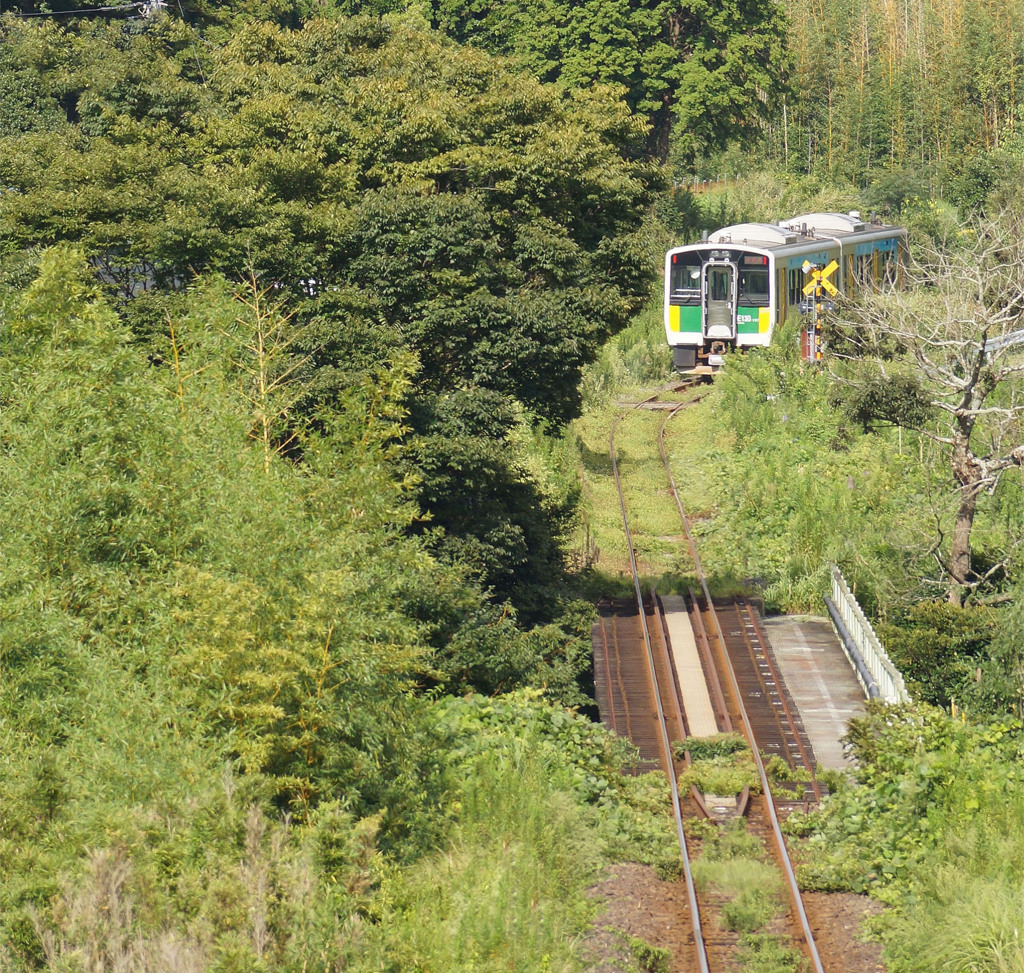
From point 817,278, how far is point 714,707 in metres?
16.5

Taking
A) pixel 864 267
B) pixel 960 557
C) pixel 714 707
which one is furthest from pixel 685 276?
pixel 714 707

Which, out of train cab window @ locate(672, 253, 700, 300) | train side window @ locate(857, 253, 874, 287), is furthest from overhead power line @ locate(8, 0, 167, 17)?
train side window @ locate(857, 253, 874, 287)

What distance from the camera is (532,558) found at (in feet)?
58.3

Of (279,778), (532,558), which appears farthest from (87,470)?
(532,558)

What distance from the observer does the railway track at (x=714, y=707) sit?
10.8 meters

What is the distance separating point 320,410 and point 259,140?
520 cm

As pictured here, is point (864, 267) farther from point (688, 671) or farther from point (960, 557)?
point (688, 671)

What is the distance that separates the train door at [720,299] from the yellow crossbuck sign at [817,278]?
1711 millimetres

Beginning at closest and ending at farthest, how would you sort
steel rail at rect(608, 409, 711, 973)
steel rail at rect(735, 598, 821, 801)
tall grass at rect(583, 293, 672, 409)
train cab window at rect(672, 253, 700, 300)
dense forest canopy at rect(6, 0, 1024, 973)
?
dense forest canopy at rect(6, 0, 1024, 973) → steel rail at rect(608, 409, 711, 973) → steel rail at rect(735, 598, 821, 801) → train cab window at rect(672, 253, 700, 300) → tall grass at rect(583, 293, 672, 409)

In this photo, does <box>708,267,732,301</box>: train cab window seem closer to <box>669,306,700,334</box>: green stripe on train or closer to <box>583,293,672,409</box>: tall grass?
<box>669,306,700,334</box>: green stripe on train

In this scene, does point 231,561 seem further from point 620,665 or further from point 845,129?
point 845,129

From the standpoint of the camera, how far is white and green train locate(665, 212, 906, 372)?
2944 centimetres

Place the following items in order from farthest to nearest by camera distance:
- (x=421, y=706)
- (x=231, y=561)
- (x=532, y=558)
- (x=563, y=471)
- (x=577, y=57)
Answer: (x=577, y=57) → (x=563, y=471) → (x=532, y=558) → (x=421, y=706) → (x=231, y=561)

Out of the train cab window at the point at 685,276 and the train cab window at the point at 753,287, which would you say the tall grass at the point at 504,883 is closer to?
the train cab window at the point at 753,287
